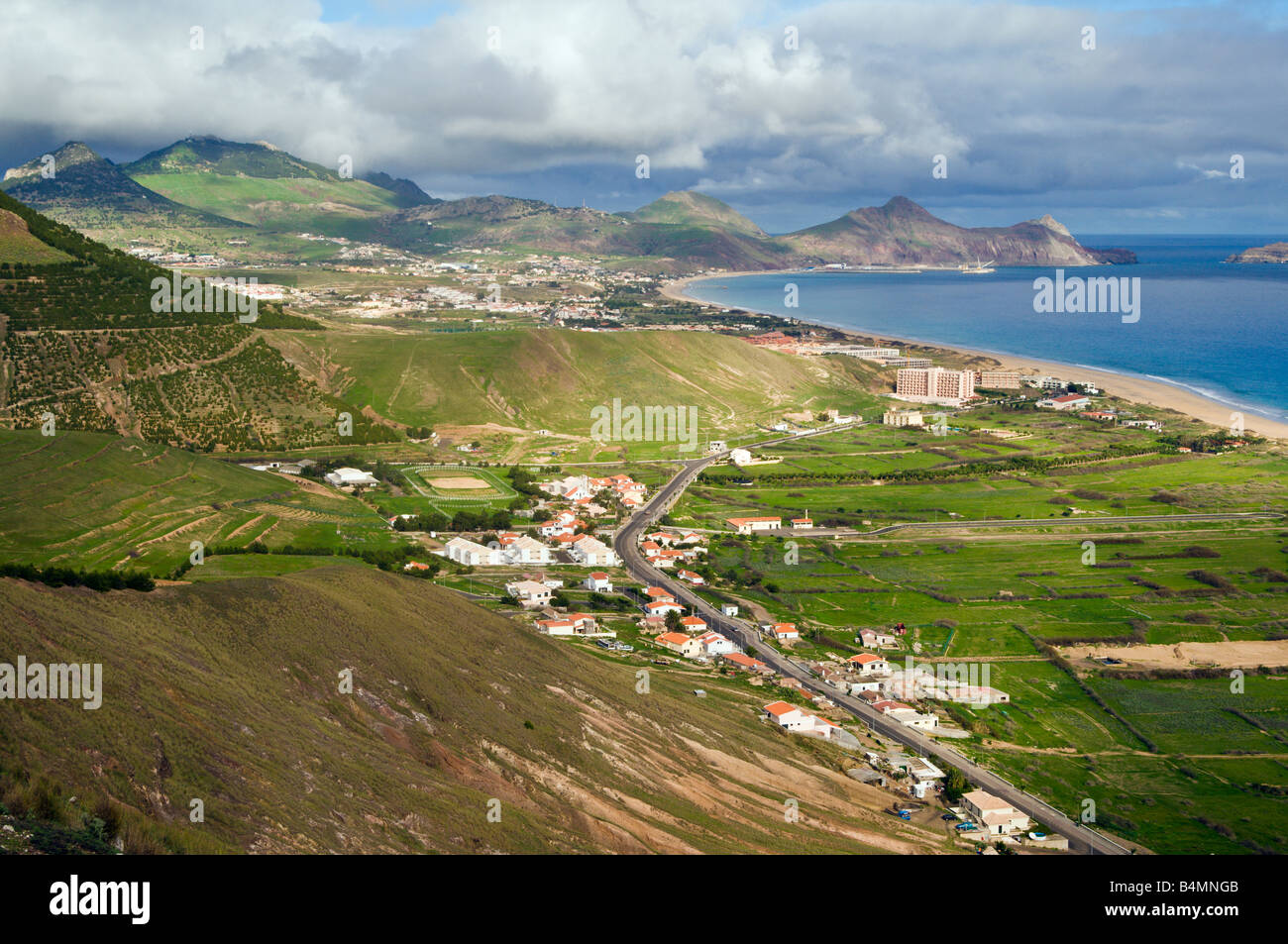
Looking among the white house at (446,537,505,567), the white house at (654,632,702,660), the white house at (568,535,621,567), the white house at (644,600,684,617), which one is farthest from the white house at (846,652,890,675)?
the white house at (446,537,505,567)

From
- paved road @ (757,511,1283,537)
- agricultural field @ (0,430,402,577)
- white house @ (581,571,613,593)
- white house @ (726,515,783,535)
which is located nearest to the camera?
agricultural field @ (0,430,402,577)

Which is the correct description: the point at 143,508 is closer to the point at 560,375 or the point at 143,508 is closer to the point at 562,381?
the point at 562,381

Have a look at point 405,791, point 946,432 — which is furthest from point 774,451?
point 405,791

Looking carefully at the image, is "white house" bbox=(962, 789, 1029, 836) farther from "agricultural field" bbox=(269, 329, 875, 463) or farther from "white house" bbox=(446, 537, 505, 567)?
"agricultural field" bbox=(269, 329, 875, 463)

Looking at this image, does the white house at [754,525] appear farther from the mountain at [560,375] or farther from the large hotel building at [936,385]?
the large hotel building at [936,385]

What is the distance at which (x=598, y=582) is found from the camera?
5662 centimetres

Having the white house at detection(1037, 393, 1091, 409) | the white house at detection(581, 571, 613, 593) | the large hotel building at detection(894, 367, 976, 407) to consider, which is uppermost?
the large hotel building at detection(894, 367, 976, 407)

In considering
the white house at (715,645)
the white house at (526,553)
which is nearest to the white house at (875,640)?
the white house at (715,645)

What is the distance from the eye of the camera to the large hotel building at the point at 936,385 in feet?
404

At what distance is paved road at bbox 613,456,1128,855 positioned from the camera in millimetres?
31922

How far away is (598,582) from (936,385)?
80.2m

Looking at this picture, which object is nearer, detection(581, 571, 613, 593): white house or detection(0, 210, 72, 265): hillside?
detection(581, 571, 613, 593): white house

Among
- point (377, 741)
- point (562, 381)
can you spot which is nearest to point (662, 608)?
point (377, 741)

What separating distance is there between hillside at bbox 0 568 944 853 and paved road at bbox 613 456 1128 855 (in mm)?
4589
